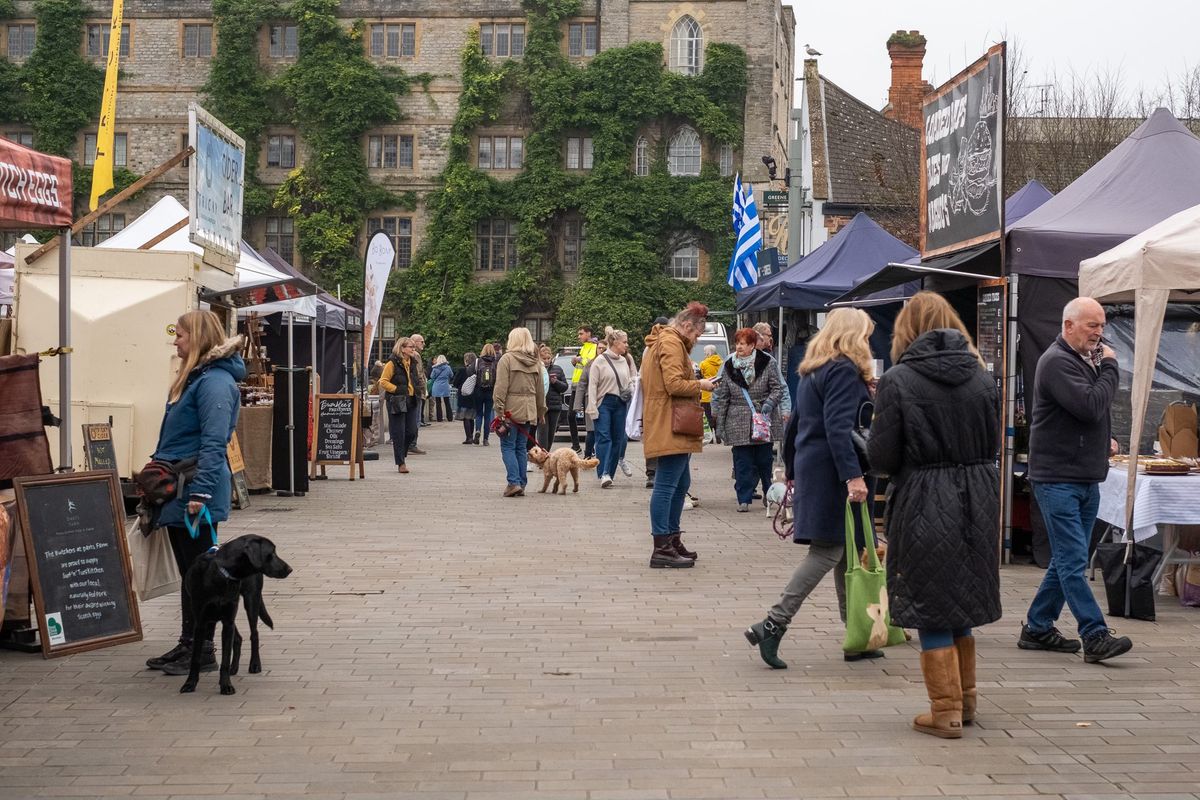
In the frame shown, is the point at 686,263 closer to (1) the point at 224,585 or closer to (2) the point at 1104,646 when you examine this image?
(2) the point at 1104,646

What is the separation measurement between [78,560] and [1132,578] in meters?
6.04

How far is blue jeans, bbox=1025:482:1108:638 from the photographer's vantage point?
23.2ft

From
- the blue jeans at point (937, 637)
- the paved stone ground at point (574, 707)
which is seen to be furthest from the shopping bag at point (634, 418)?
the blue jeans at point (937, 637)

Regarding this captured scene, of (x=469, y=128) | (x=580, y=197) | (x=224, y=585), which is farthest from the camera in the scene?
(x=469, y=128)

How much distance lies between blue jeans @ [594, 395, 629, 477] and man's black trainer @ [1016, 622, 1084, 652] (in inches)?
368

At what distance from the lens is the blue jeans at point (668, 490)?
1013cm

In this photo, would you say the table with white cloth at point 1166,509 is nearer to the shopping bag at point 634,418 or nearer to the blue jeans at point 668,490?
the blue jeans at point 668,490

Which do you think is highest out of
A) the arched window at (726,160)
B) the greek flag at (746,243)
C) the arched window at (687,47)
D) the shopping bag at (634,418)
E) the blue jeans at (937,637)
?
the arched window at (687,47)

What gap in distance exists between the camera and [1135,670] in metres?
6.95

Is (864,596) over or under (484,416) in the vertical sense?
under

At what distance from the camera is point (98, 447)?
12492 mm

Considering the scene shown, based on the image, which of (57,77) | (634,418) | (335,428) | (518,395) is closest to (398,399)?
(335,428)

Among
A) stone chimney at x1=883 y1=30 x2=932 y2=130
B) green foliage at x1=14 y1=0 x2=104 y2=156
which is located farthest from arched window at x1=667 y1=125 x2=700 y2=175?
green foliage at x1=14 y1=0 x2=104 y2=156

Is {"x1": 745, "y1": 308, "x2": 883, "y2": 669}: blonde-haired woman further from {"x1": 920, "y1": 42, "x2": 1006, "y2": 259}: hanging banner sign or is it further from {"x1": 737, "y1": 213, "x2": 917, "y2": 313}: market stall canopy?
{"x1": 737, "y1": 213, "x2": 917, "y2": 313}: market stall canopy
